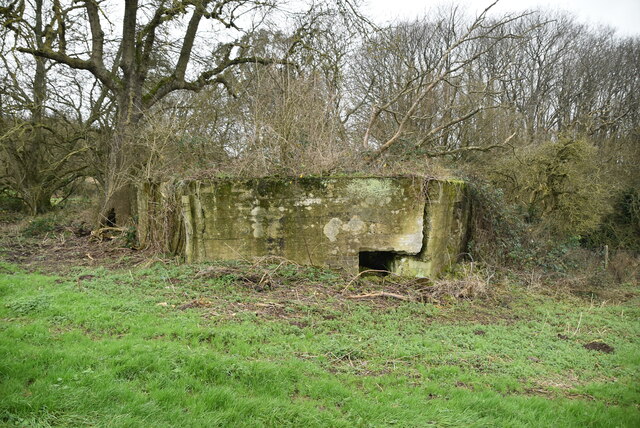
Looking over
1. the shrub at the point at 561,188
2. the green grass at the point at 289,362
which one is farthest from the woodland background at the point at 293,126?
the green grass at the point at 289,362

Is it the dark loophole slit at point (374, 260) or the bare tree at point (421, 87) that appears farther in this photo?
the bare tree at point (421, 87)

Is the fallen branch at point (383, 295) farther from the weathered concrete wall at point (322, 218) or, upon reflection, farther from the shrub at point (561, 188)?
the shrub at point (561, 188)

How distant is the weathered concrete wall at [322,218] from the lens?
28.3 feet

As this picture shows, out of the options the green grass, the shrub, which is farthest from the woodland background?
the green grass

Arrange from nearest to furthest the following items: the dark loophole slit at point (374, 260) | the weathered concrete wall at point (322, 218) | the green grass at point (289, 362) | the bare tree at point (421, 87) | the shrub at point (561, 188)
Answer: the green grass at point (289, 362) < the weathered concrete wall at point (322, 218) < the dark loophole slit at point (374, 260) < the shrub at point (561, 188) < the bare tree at point (421, 87)

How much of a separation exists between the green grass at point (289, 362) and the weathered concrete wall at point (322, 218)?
1.56 m

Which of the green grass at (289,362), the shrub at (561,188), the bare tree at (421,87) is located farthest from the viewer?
the bare tree at (421,87)

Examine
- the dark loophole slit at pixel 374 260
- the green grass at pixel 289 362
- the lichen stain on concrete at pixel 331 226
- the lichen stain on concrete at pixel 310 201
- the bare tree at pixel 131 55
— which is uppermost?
the bare tree at pixel 131 55

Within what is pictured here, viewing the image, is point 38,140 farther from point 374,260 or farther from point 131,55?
point 374,260

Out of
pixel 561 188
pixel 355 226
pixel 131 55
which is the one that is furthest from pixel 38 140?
pixel 561 188

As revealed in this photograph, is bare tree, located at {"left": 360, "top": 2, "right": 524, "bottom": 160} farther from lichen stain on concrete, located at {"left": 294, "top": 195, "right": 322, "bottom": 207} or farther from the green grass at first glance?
the green grass

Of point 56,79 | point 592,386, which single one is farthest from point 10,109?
point 592,386

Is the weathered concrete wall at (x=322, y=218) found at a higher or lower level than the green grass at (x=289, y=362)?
higher

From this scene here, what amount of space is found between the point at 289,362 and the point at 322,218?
14.4 feet
